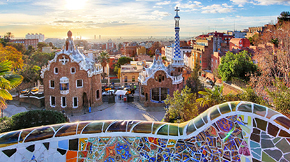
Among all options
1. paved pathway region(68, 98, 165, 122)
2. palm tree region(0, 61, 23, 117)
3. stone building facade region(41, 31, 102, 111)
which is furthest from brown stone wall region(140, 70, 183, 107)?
palm tree region(0, 61, 23, 117)

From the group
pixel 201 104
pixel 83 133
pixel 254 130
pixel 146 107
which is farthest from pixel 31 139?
pixel 146 107

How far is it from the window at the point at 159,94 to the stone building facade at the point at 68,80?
7884 mm

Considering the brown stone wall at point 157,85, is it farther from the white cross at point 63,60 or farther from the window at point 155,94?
the white cross at point 63,60

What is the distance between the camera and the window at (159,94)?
27997 millimetres

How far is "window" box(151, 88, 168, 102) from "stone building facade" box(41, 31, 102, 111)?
25.9 feet

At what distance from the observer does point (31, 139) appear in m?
5.78

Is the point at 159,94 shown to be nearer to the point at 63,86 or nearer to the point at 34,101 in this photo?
the point at 63,86

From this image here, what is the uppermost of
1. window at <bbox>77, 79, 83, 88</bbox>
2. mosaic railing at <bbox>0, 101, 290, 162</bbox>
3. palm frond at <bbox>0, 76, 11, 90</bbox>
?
palm frond at <bbox>0, 76, 11, 90</bbox>

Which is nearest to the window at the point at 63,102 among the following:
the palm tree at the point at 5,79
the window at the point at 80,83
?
the window at the point at 80,83

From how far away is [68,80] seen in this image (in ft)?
83.3

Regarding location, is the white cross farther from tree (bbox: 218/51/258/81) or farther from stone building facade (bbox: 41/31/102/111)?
tree (bbox: 218/51/258/81)

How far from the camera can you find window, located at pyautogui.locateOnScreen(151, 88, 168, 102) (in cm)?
2800

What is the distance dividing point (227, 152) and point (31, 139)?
16.7 feet

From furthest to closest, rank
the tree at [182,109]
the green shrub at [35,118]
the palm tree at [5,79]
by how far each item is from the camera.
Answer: the green shrub at [35,118]
the tree at [182,109]
the palm tree at [5,79]
